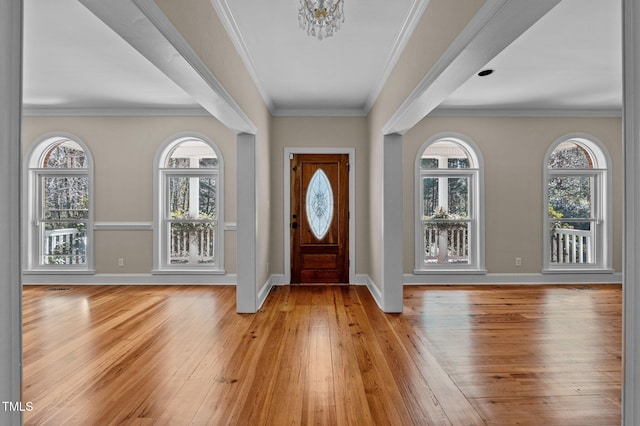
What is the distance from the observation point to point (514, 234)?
20.1 ft

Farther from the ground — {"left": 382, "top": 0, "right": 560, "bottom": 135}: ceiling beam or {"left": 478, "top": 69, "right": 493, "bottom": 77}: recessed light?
{"left": 478, "top": 69, "right": 493, "bottom": 77}: recessed light

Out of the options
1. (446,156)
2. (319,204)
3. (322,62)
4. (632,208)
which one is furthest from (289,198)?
(632,208)

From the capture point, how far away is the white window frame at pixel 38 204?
6039 mm

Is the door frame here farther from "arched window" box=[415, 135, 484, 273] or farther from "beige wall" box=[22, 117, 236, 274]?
"arched window" box=[415, 135, 484, 273]

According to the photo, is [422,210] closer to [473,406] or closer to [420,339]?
[420,339]

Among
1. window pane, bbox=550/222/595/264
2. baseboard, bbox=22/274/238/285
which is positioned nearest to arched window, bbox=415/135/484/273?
window pane, bbox=550/222/595/264

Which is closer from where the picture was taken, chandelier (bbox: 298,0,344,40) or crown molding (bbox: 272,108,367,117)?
chandelier (bbox: 298,0,344,40)

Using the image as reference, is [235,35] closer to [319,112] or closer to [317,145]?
[319,112]

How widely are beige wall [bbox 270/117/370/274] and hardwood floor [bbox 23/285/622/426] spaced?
128cm

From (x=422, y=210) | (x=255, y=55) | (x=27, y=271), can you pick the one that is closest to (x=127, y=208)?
(x=27, y=271)

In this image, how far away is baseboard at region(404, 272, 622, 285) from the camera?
6.09m

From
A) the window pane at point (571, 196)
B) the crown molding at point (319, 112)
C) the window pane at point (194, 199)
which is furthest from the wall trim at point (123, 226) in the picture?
the window pane at point (571, 196)

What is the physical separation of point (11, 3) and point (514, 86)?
529cm

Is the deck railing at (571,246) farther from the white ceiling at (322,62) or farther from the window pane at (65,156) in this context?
the window pane at (65,156)
